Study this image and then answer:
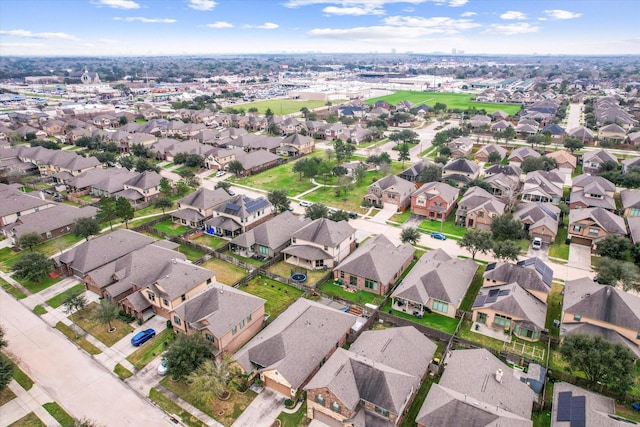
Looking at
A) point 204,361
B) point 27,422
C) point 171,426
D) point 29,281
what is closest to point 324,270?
point 204,361

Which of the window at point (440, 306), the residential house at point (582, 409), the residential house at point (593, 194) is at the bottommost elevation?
the window at point (440, 306)

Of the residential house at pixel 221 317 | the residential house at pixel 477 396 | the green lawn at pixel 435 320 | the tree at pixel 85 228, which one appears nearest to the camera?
the residential house at pixel 477 396

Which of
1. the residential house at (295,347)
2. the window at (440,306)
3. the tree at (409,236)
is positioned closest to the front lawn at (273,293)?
the residential house at (295,347)

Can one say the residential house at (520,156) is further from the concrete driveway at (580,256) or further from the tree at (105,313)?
the tree at (105,313)

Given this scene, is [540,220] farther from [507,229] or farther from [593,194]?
[593,194]

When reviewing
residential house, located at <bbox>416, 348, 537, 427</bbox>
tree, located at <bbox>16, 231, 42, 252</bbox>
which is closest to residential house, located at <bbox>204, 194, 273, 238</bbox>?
tree, located at <bbox>16, 231, 42, 252</bbox>
